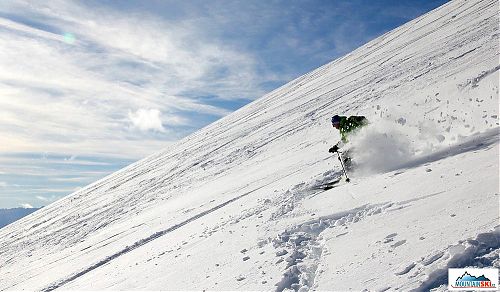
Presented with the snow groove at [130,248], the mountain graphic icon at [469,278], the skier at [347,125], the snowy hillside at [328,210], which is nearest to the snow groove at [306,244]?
the snowy hillside at [328,210]

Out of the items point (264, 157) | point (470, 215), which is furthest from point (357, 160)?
point (264, 157)

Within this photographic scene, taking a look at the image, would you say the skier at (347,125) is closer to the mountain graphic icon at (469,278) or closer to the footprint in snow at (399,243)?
the footprint in snow at (399,243)

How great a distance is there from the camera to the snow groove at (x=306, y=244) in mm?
5617

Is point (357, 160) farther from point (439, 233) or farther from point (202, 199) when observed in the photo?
point (202, 199)

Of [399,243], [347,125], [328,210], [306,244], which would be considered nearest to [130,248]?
[328,210]

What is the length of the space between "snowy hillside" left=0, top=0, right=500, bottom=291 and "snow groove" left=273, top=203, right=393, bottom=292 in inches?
1.2

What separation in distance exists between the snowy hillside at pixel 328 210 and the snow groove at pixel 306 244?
1.2 inches

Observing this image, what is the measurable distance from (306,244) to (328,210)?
1359mm

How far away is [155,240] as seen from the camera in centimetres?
1151

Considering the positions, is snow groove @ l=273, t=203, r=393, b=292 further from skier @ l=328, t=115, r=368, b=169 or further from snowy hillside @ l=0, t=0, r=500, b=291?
skier @ l=328, t=115, r=368, b=169

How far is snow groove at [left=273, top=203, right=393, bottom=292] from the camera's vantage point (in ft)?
18.4

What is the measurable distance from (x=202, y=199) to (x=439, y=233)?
1046cm

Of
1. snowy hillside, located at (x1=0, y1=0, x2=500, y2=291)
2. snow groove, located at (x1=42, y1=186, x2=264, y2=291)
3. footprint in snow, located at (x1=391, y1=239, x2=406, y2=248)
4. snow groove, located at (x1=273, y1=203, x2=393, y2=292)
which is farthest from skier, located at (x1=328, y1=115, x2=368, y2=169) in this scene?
footprint in snow, located at (x1=391, y1=239, x2=406, y2=248)

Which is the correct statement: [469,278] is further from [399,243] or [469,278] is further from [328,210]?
[328,210]
